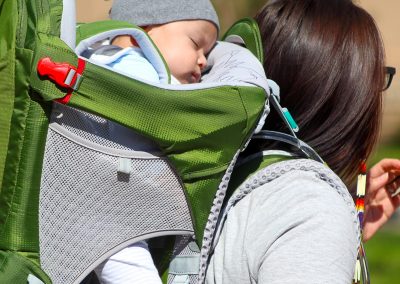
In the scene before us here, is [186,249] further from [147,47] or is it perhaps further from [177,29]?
[177,29]

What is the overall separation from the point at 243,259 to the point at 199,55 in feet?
2.57

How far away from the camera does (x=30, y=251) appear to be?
212cm

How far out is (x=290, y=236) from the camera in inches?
89.7

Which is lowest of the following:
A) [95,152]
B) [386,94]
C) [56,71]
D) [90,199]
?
[386,94]

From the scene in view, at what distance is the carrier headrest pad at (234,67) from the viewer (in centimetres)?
237

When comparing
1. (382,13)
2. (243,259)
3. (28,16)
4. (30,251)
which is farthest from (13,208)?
(382,13)

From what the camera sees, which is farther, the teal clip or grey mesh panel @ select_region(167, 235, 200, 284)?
the teal clip

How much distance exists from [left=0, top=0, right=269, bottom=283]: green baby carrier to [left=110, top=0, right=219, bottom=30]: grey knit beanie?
48 cm

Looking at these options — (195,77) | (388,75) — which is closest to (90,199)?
(195,77)

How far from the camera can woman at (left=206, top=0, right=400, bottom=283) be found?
7.44 ft

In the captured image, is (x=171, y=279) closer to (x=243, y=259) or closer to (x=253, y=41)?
(x=243, y=259)

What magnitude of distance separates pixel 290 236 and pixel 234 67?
50 centimetres

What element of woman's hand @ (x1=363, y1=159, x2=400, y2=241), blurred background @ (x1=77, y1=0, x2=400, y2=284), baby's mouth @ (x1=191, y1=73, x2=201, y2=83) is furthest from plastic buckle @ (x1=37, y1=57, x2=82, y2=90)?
blurred background @ (x1=77, y1=0, x2=400, y2=284)

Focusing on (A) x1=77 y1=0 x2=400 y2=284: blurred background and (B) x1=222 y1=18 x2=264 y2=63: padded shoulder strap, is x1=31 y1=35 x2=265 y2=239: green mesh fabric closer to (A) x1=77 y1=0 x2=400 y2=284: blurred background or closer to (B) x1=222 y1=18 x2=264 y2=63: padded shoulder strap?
(B) x1=222 y1=18 x2=264 y2=63: padded shoulder strap
